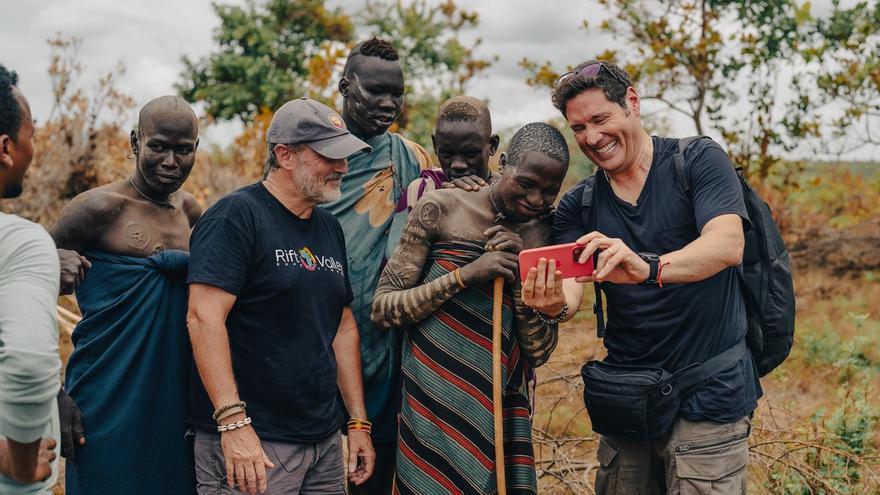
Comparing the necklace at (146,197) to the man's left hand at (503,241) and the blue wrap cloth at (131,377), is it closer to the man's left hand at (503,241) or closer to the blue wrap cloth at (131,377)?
the blue wrap cloth at (131,377)

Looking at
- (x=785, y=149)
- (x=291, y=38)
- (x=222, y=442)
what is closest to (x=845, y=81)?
(x=785, y=149)

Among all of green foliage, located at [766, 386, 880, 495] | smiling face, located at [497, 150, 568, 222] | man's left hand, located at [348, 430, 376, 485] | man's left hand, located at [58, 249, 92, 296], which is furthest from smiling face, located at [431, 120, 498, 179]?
green foliage, located at [766, 386, 880, 495]

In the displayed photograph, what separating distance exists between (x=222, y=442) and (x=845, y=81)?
8.33m

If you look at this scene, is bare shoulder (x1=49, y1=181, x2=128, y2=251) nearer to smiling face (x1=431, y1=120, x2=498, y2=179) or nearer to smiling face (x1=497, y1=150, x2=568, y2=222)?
smiling face (x1=431, y1=120, x2=498, y2=179)

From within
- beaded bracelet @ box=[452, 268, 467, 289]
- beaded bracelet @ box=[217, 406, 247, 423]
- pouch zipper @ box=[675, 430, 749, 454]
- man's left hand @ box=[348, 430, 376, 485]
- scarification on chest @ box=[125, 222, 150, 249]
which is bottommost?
man's left hand @ box=[348, 430, 376, 485]

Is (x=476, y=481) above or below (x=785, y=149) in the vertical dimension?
below

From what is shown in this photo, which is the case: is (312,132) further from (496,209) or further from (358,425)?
(358,425)

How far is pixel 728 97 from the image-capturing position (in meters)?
9.35

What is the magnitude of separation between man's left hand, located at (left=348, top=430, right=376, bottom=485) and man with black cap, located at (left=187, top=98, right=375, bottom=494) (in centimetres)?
13

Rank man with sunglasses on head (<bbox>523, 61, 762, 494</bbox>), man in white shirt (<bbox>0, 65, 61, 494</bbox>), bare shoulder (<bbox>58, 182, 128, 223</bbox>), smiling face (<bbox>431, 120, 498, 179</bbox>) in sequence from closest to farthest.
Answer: man in white shirt (<bbox>0, 65, 61, 494</bbox>) < man with sunglasses on head (<bbox>523, 61, 762, 494</bbox>) < bare shoulder (<bbox>58, 182, 128, 223</bbox>) < smiling face (<bbox>431, 120, 498, 179</bbox>)

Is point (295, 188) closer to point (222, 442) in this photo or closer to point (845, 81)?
point (222, 442)

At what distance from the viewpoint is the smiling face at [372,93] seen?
352 cm

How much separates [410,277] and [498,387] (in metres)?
0.49

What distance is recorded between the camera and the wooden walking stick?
279 cm
